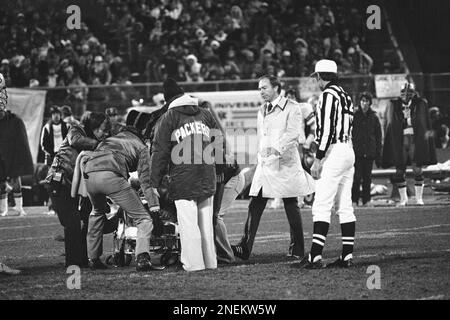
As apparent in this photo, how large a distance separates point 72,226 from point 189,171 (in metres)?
1.79

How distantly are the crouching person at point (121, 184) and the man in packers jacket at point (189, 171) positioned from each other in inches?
11.4

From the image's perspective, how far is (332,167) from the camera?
9.84 metres

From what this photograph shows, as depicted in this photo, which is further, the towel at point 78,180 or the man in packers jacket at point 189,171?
the towel at point 78,180

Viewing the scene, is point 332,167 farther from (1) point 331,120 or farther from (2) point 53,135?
(2) point 53,135

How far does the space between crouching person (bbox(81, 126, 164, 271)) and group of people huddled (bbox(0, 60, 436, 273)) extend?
0.01 m

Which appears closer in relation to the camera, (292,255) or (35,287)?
(35,287)

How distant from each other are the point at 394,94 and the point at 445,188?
3.16m

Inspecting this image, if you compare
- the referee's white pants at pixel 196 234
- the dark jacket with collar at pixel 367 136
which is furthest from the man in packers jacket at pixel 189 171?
the dark jacket with collar at pixel 367 136

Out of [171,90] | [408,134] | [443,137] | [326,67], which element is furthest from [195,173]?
[443,137]

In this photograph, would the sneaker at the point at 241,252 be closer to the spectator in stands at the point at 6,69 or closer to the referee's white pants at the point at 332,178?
the referee's white pants at the point at 332,178

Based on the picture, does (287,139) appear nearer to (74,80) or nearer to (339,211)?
(339,211)

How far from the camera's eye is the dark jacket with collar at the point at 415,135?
1873 centimetres

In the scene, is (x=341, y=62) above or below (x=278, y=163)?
above
